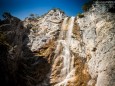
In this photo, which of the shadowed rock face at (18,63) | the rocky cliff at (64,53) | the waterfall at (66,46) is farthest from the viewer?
the waterfall at (66,46)

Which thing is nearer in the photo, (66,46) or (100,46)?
(100,46)

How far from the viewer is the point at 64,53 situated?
32719 millimetres

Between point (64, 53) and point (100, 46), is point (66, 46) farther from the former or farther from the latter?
point (100, 46)

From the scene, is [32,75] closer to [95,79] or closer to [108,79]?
[95,79]

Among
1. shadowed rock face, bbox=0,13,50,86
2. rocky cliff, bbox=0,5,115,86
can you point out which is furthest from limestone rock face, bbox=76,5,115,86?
shadowed rock face, bbox=0,13,50,86

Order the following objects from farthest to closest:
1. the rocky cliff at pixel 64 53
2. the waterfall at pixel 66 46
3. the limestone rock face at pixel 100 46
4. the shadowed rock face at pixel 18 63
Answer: the waterfall at pixel 66 46 < the shadowed rock face at pixel 18 63 < the rocky cliff at pixel 64 53 < the limestone rock face at pixel 100 46

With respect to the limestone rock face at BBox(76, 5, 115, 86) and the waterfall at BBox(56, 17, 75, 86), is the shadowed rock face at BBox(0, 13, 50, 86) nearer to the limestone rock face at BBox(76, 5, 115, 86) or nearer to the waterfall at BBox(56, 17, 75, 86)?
the waterfall at BBox(56, 17, 75, 86)

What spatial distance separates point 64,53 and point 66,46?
1.67 metres

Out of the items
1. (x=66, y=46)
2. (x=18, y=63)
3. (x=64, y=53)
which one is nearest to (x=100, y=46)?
(x=64, y=53)

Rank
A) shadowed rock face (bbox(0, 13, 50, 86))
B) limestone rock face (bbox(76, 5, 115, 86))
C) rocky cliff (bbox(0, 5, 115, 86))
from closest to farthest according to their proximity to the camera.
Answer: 1. limestone rock face (bbox(76, 5, 115, 86))
2. rocky cliff (bbox(0, 5, 115, 86))
3. shadowed rock face (bbox(0, 13, 50, 86))

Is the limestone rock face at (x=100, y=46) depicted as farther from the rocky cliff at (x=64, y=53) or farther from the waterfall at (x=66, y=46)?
the waterfall at (x=66, y=46)

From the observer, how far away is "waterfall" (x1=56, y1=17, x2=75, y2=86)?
29.9 meters

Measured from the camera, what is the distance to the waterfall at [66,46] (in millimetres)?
29859

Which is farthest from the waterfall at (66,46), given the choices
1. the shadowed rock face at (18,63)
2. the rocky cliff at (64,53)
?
the shadowed rock face at (18,63)
